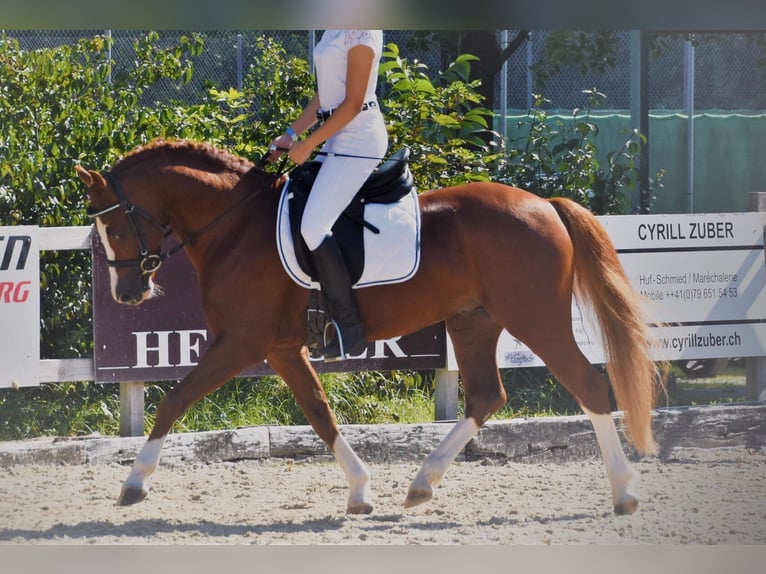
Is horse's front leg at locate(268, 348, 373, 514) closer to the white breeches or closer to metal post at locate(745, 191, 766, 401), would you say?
the white breeches

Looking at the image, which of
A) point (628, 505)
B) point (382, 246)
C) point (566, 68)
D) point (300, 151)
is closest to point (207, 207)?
point (300, 151)

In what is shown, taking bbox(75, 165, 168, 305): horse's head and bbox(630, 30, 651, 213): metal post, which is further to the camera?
bbox(630, 30, 651, 213): metal post

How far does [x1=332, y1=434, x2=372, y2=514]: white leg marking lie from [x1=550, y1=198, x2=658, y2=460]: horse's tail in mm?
1254

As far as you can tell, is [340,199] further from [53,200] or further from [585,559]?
[53,200]

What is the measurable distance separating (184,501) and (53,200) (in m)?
2.13

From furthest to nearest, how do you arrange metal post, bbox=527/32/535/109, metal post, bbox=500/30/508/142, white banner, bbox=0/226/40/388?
metal post, bbox=527/32/535/109
metal post, bbox=500/30/508/142
white banner, bbox=0/226/40/388

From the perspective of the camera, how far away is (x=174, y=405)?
5.10 metres

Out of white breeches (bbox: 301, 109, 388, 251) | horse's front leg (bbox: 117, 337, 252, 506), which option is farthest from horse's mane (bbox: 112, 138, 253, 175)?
horse's front leg (bbox: 117, 337, 252, 506)

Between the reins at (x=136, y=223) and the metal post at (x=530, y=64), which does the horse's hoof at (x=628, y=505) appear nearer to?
the reins at (x=136, y=223)

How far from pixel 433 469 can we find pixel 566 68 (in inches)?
131

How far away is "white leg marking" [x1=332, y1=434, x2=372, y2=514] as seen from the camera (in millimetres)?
5426

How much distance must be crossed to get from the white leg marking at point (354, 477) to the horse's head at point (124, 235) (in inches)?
45.8

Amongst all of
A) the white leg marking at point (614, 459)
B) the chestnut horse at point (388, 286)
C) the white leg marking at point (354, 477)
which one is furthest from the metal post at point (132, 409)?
the white leg marking at point (614, 459)

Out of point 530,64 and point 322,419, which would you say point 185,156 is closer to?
point 322,419
